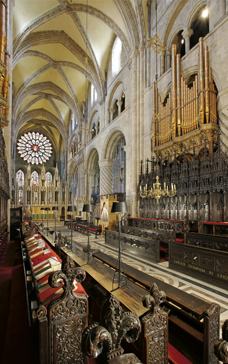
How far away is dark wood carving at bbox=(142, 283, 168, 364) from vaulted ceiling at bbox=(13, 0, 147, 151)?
13.8 m

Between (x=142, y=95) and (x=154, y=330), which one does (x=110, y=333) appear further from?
(x=142, y=95)

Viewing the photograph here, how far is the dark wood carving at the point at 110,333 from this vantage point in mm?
831

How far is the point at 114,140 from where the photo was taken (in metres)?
16.3

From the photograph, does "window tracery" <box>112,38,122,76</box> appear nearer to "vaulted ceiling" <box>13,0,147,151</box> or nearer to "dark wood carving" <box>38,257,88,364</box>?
"vaulted ceiling" <box>13,0,147,151</box>

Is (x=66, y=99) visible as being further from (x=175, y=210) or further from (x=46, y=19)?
(x=175, y=210)

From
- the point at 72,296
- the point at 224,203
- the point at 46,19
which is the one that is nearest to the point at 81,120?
the point at 46,19

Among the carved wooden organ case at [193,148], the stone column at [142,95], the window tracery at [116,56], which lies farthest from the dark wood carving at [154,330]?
the window tracery at [116,56]

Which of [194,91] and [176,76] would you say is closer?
[194,91]

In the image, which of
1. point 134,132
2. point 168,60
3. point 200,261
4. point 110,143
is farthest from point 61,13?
point 200,261

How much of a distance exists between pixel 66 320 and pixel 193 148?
790cm

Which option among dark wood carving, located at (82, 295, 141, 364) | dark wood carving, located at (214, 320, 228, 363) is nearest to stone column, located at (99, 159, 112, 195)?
dark wood carving, located at (82, 295, 141, 364)

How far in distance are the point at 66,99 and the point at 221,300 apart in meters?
23.5

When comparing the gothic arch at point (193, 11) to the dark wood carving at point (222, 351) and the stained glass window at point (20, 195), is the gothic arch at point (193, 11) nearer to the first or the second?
the dark wood carving at point (222, 351)

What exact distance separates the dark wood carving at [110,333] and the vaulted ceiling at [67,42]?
46.0 feet
